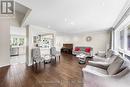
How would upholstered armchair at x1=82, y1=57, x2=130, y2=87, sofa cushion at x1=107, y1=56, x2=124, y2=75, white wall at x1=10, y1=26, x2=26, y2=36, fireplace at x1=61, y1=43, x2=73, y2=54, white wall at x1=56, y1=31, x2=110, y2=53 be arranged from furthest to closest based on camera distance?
fireplace at x1=61, y1=43, x2=73, y2=54, white wall at x1=56, y1=31, x2=110, y2=53, white wall at x1=10, y1=26, x2=26, y2=36, sofa cushion at x1=107, y1=56, x2=124, y2=75, upholstered armchair at x1=82, y1=57, x2=130, y2=87

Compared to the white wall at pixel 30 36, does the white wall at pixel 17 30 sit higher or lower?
higher

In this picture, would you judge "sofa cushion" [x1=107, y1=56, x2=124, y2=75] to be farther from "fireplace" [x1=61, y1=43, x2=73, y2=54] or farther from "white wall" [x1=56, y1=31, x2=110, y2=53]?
"fireplace" [x1=61, y1=43, x2=73, y2=54]

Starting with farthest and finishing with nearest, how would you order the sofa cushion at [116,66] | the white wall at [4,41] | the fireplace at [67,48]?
the fireplace at [67,48] → the white wall at [4,41] → the sofa cushion at [116,66]

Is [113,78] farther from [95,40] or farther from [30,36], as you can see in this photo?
[95,40]

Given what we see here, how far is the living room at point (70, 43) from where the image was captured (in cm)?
240

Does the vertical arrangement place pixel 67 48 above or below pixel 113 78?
above

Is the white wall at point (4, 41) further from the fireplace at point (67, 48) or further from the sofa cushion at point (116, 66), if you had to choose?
the fireplace at point (67, 48)

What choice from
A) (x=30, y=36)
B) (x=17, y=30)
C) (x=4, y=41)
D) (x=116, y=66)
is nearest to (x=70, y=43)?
(x=17, y=30)

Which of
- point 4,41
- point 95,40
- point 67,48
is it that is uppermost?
point 95,40

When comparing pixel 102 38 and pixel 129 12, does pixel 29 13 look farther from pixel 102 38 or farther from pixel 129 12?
pixel 102 38

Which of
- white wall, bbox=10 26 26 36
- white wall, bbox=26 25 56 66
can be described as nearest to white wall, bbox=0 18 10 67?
white wall, bbox=10 26 26 36

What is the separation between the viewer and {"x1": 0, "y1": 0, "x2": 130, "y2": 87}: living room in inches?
94.4

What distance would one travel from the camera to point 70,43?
30.6 ft

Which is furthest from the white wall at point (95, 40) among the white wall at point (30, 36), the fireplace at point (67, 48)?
the white wall at point (30, 36)
